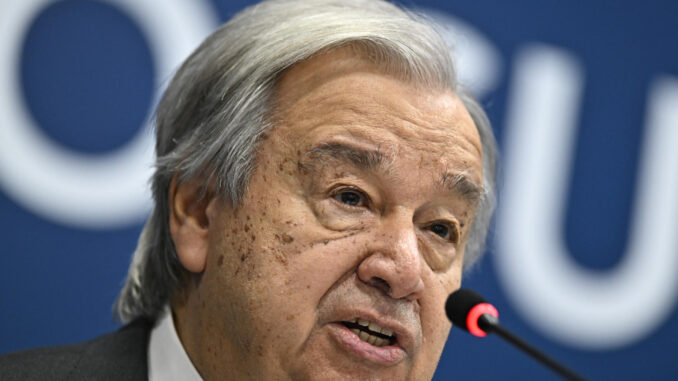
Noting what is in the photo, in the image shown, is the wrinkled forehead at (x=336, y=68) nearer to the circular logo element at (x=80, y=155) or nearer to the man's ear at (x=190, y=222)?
the man's ear at (x=190, y=222)

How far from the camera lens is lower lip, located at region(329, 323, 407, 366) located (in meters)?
1.55

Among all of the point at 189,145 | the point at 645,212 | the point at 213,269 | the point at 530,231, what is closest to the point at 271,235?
the point at 213,269

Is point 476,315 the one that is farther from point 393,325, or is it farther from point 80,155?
point 80,155

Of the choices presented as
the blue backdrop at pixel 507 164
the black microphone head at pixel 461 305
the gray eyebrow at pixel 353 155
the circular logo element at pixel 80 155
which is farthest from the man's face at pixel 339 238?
the circular logo element at pixel 80 155

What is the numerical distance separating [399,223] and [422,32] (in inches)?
19.6

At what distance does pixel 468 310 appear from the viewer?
1.47 m

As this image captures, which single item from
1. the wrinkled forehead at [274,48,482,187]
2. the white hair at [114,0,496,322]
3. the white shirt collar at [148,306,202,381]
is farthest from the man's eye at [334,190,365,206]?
the white shirt collar at [148,306,202,381]

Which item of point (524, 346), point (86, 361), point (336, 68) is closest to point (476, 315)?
point (524, 346)

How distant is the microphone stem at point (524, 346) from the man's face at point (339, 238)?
197 mm

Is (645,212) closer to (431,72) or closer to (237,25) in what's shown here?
(431,72)

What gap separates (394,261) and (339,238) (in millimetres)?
123

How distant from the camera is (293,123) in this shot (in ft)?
5.54

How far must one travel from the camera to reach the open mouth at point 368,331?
62.1 inches

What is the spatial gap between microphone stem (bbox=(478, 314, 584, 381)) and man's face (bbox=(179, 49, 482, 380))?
0.20m
